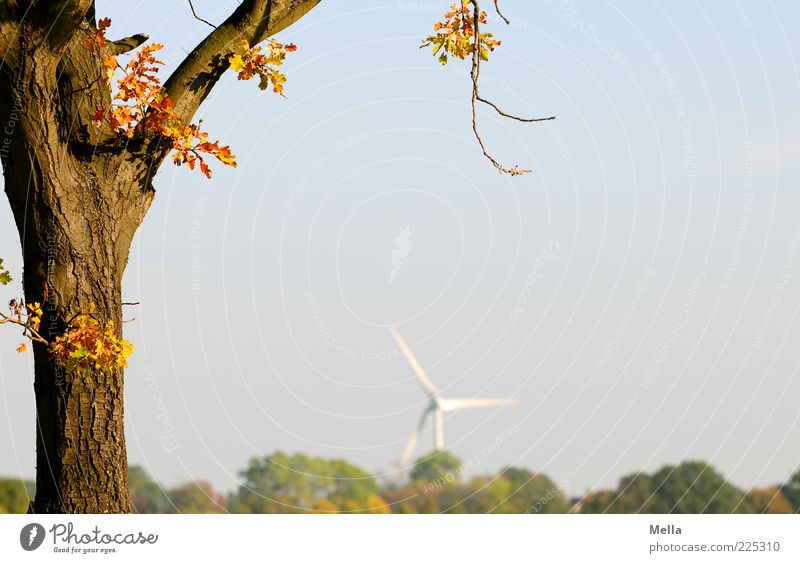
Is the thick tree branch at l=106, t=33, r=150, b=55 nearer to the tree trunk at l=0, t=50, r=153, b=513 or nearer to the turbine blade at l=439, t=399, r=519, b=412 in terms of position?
the tree trunk at l=0, t=50, r=153, b=513

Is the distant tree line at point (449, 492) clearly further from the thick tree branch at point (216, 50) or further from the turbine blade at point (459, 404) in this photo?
the thick tree branch at point (216, 50)

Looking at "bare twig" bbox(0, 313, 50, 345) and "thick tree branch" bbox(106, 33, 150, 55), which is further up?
"thick tree branch" bbox(106, 33, 150, 55)

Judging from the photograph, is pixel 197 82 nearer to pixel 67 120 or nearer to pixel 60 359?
pixel 67 120

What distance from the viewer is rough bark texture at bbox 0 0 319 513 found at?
10227 mm

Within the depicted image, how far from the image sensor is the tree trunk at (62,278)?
1023 centimetres

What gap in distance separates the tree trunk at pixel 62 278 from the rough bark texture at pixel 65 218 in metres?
0.01

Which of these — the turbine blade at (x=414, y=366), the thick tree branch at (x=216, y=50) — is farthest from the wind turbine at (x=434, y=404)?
the thick tree branch at (x=216, y=50)

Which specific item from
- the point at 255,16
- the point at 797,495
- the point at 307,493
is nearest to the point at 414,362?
the point at 255,16

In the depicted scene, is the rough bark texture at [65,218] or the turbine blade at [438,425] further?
the turbine blade at [438,425]

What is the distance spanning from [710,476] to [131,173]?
198ft

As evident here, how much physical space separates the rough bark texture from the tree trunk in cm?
1

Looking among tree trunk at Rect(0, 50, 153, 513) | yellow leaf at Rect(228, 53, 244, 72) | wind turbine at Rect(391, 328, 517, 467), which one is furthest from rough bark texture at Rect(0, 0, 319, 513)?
wind turbine at Rect(391, 328, 517, 467)

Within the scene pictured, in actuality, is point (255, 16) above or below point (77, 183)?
above
